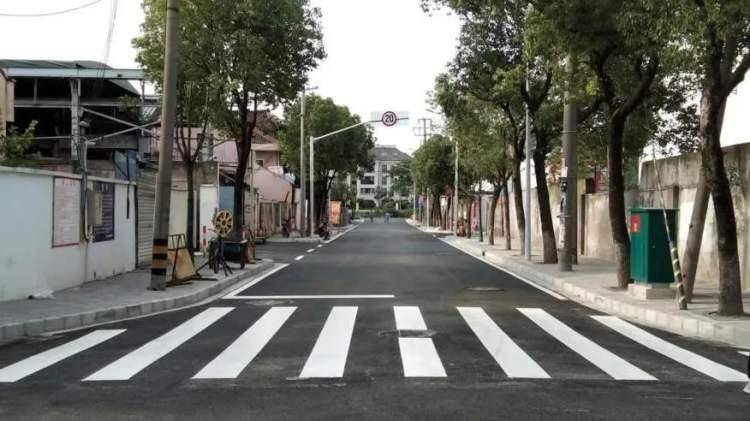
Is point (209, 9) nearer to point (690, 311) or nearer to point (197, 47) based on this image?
point (197, 47)

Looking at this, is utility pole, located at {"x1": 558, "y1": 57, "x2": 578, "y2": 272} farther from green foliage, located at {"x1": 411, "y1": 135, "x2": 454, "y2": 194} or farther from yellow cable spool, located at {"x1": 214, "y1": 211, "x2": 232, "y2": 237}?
green foliage, located at {"x1": 411, "y1": 135, "x2": 454, "y2": 194}

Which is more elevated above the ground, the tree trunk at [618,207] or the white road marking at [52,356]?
the tree trunk at [618,207]

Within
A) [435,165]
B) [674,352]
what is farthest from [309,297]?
[435,165]

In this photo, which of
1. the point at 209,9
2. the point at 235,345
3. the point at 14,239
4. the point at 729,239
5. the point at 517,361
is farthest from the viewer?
the point at 209,9

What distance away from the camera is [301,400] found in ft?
21.6

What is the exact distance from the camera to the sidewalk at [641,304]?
10414 millimetres

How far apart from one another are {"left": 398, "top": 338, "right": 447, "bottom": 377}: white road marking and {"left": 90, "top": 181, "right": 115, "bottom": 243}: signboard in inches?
379

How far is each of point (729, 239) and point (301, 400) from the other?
25.4ft

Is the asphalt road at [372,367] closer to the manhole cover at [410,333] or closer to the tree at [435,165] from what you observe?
the manhole cover at [410,333]

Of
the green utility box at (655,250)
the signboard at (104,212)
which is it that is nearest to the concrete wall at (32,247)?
the signboard at (104,212)

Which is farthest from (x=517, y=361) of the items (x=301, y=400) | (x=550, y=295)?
(x=550, y=295)

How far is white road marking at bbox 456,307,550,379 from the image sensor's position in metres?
7.80

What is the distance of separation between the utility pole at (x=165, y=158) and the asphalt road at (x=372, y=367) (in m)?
1.86

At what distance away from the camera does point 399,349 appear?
29.5 ft
